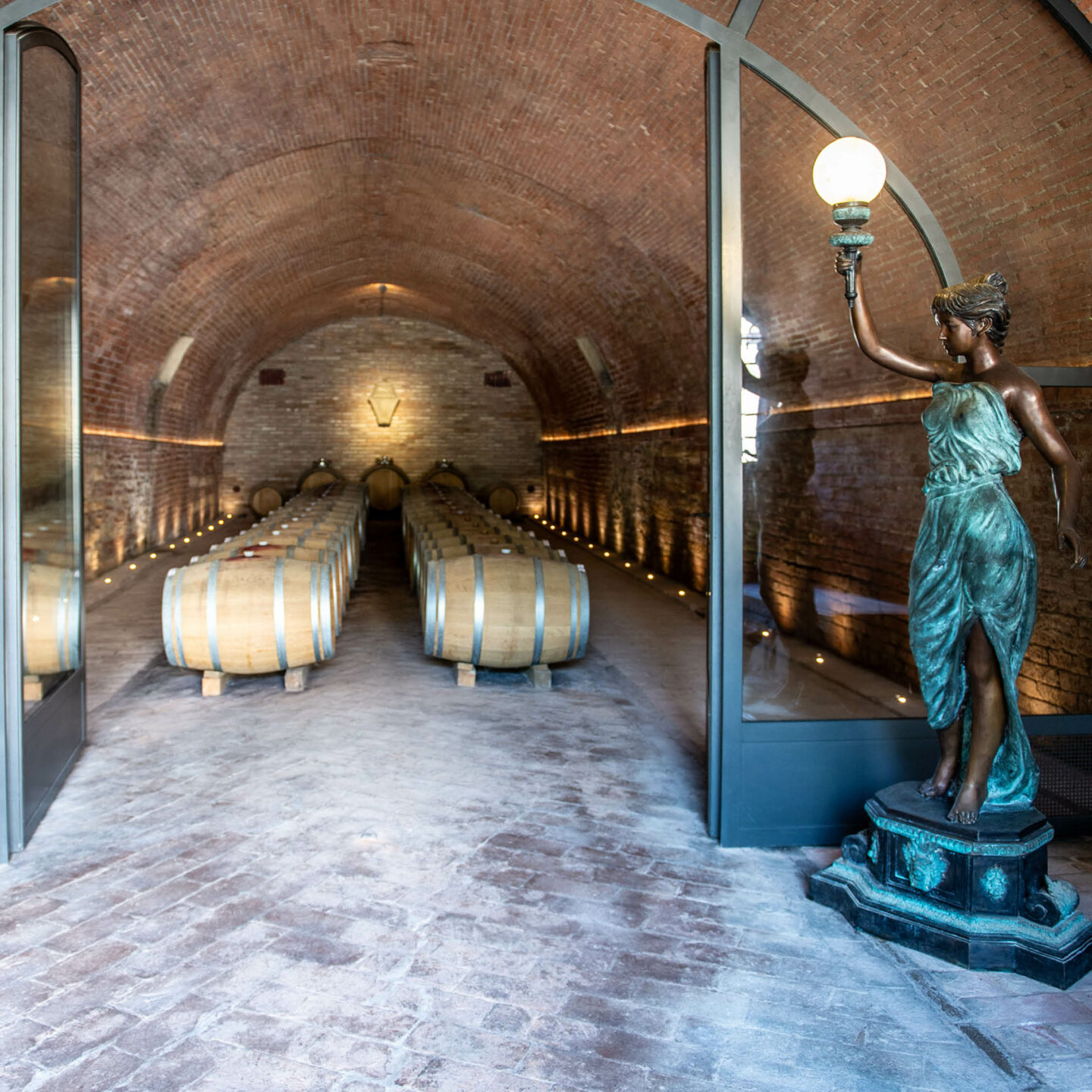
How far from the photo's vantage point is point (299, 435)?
1919 cm

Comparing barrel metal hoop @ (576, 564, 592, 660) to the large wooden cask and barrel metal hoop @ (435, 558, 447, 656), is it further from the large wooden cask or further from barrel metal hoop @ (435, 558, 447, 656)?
the large wooden cask

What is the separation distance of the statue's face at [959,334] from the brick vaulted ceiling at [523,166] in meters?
0.86

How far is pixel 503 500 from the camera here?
63.6 ft

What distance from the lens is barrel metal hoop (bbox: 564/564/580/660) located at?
5.91 metres

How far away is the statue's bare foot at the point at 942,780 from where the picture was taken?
3100 mm

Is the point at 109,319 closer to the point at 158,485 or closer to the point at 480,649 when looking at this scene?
the point at 158,485

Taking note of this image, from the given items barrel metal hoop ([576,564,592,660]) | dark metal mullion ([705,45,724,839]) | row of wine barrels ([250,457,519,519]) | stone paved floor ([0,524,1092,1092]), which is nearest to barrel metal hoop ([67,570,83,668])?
stone paved floor ([0,524,1092,1092])

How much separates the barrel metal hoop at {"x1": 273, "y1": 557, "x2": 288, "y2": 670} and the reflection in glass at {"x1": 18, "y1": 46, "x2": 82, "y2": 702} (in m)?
1.18

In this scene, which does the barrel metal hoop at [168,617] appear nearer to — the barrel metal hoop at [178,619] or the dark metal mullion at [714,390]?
the barrel metal hoop at [178,619]

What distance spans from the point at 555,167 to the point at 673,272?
1.54m

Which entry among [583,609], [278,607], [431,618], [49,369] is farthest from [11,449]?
[583,609]

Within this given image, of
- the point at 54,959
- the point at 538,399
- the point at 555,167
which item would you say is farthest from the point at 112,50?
the point at 538,399

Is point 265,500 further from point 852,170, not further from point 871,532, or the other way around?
point 852,170

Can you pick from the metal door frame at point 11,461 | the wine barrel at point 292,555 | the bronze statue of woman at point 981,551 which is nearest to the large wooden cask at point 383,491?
the wine barrel at point 292,555
